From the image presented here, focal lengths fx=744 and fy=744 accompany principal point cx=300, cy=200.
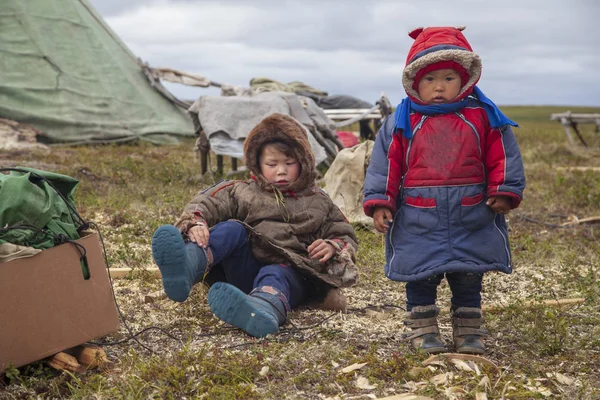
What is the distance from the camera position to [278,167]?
4.16 m

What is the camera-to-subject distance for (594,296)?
14.7ft

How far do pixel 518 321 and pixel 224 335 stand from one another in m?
1.57

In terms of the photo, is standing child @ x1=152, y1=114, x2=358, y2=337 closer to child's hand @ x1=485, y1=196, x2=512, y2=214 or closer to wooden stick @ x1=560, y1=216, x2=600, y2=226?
child's hand @ x1=485, y1=196, x2=512, y2=214

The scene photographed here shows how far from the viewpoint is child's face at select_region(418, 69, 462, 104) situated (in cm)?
340

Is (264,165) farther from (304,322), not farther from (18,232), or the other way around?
(18,232)

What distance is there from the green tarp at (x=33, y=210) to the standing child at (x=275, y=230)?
2.12 feet

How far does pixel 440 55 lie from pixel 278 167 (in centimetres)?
122

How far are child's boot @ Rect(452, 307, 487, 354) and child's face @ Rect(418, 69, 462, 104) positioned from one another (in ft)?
3.24

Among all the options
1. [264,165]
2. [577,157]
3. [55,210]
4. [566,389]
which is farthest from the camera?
[577,157]

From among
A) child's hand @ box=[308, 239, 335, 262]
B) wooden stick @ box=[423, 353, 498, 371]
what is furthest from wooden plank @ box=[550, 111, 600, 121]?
wooden stick @ box=[423, 353, 498, 371]

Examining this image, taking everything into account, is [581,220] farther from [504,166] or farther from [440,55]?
[440,55]

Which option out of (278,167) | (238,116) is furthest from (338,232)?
(238,116)

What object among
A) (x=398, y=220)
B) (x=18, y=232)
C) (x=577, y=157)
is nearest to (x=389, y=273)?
(x=398, y=220)

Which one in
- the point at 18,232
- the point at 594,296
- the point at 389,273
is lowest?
the point at 594,296
